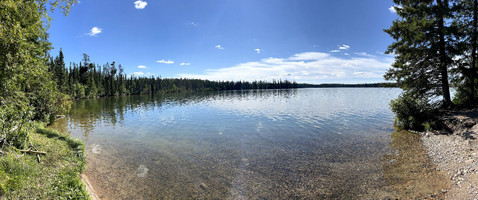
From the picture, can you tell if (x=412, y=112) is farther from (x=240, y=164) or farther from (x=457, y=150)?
(x=240, y=164)

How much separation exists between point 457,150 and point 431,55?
1293cm

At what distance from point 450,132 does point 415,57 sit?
370 inches

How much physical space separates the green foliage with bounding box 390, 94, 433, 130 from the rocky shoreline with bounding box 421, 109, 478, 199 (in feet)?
4.60

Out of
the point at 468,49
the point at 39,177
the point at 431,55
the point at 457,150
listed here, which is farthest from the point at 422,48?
the point at 39,177

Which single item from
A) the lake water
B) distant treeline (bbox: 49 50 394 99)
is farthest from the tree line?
the lake water

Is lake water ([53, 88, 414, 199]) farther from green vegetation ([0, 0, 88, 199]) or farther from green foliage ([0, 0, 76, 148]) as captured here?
green foliage ([0, 0, 76, 148])

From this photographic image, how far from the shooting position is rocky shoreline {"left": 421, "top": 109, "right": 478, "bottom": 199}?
8316mm

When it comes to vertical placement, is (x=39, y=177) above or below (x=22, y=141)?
below

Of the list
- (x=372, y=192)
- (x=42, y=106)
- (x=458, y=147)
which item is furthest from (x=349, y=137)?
(x=42, y=106)

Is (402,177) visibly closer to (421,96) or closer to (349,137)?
(349,137)

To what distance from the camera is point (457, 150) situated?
12281 millimetres

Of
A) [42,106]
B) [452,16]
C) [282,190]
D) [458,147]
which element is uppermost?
[452,16]

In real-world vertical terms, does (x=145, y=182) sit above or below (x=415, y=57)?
below

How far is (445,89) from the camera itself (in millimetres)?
Answer: 21469
